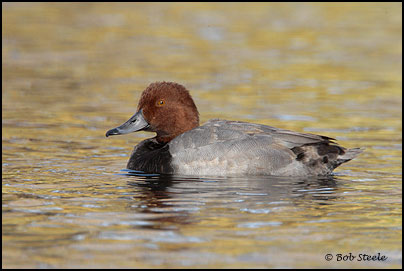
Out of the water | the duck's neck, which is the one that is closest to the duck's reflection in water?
the water

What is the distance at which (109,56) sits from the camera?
55.3 ft

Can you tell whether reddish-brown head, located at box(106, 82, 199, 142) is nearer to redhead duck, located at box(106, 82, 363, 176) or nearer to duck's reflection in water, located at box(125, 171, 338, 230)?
redhead duck, located at box(106, 82, 363, 176)

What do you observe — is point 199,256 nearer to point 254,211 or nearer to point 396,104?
point 254,211

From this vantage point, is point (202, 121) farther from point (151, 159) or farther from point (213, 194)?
point (213, 194)

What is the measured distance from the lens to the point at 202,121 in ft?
37.8

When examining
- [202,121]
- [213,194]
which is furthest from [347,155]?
[202,121]

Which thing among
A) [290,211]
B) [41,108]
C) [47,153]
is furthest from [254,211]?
[41,108]

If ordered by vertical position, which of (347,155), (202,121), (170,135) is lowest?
(347,155)

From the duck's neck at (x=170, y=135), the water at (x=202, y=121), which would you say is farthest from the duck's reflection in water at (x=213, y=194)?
the duck's neck at (x=170, y=135)

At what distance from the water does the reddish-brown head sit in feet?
1.76

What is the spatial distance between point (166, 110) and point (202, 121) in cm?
270

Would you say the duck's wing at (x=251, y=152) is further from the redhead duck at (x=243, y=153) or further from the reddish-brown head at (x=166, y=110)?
the reddish-brown head at (x=166, y=110)

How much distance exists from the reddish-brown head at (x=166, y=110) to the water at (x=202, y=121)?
0.54 meters

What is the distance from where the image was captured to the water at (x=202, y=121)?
18.6 ft
